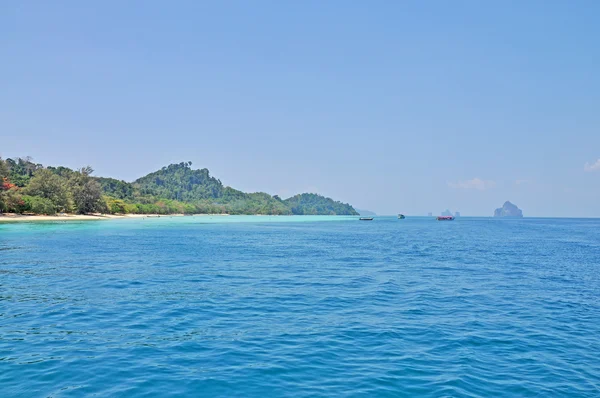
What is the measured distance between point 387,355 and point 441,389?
8.85ft

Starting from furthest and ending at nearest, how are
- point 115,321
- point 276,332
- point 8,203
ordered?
point 8,203 → point 115,321 → point 276,332

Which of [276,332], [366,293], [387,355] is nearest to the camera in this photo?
[387,355]

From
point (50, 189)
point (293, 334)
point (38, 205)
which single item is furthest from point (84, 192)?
point (293, 334)

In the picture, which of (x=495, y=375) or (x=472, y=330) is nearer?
(x=495, y=375)

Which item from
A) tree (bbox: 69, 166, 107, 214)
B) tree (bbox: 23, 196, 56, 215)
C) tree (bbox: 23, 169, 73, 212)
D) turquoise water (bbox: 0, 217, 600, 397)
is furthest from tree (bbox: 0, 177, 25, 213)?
turquoise water (bbox: 0, 217, 600, 397)

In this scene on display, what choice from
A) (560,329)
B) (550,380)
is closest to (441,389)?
(550,380)

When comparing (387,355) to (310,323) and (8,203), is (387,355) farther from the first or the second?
(8,203)

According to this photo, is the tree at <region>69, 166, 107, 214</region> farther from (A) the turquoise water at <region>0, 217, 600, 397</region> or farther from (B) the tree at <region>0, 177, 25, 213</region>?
(A) the turquoise water at <region>0, 217, 600, 397</region>

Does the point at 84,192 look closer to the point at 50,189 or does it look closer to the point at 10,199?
the point at 50,189

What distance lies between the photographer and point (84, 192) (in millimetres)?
147125

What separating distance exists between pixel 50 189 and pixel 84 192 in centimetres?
2121

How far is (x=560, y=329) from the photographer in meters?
17.8

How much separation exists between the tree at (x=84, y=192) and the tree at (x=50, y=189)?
25.8ft

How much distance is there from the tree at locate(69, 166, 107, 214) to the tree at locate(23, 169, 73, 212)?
7.87m
